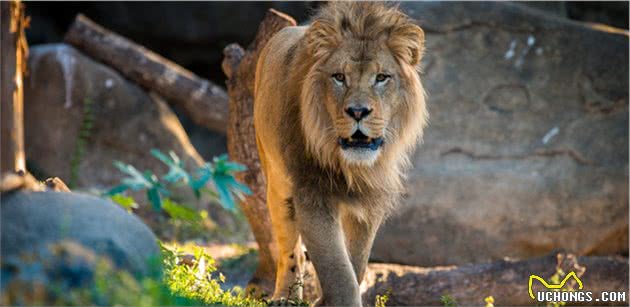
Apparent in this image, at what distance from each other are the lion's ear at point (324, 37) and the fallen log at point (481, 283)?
8.07ft

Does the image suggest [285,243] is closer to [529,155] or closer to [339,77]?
[339,77]

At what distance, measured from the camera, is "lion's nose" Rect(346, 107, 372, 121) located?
4422 millimetres

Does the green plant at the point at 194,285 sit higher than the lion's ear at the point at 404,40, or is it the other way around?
the lion's ear at the point at 404,40

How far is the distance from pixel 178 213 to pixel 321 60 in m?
2.40

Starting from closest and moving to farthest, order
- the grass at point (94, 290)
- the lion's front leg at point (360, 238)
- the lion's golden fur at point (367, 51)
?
the grass at point (94, 290) < the lion's golden fur at point (367, 51) < the lion's front leg at point (360, 238)

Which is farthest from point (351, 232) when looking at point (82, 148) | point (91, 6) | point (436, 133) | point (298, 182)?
point (91, 6)

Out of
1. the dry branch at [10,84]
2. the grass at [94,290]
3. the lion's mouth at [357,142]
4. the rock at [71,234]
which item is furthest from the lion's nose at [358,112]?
the dry branch at [10,84]

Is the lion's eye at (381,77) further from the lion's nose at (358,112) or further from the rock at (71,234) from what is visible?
the rock at (71,234)

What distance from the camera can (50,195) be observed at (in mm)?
3402

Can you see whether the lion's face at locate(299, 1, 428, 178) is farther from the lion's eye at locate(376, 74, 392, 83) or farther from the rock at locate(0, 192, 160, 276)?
the rock at locate(0, 192, 160, 276)

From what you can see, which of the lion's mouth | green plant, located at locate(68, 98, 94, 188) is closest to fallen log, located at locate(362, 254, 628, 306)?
the lion's mouth

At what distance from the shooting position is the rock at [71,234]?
3074 millimetres

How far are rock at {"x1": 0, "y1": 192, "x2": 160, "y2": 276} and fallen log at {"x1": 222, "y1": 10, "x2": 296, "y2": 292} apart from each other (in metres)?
3.41

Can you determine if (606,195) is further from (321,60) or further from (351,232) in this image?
(321,60)
